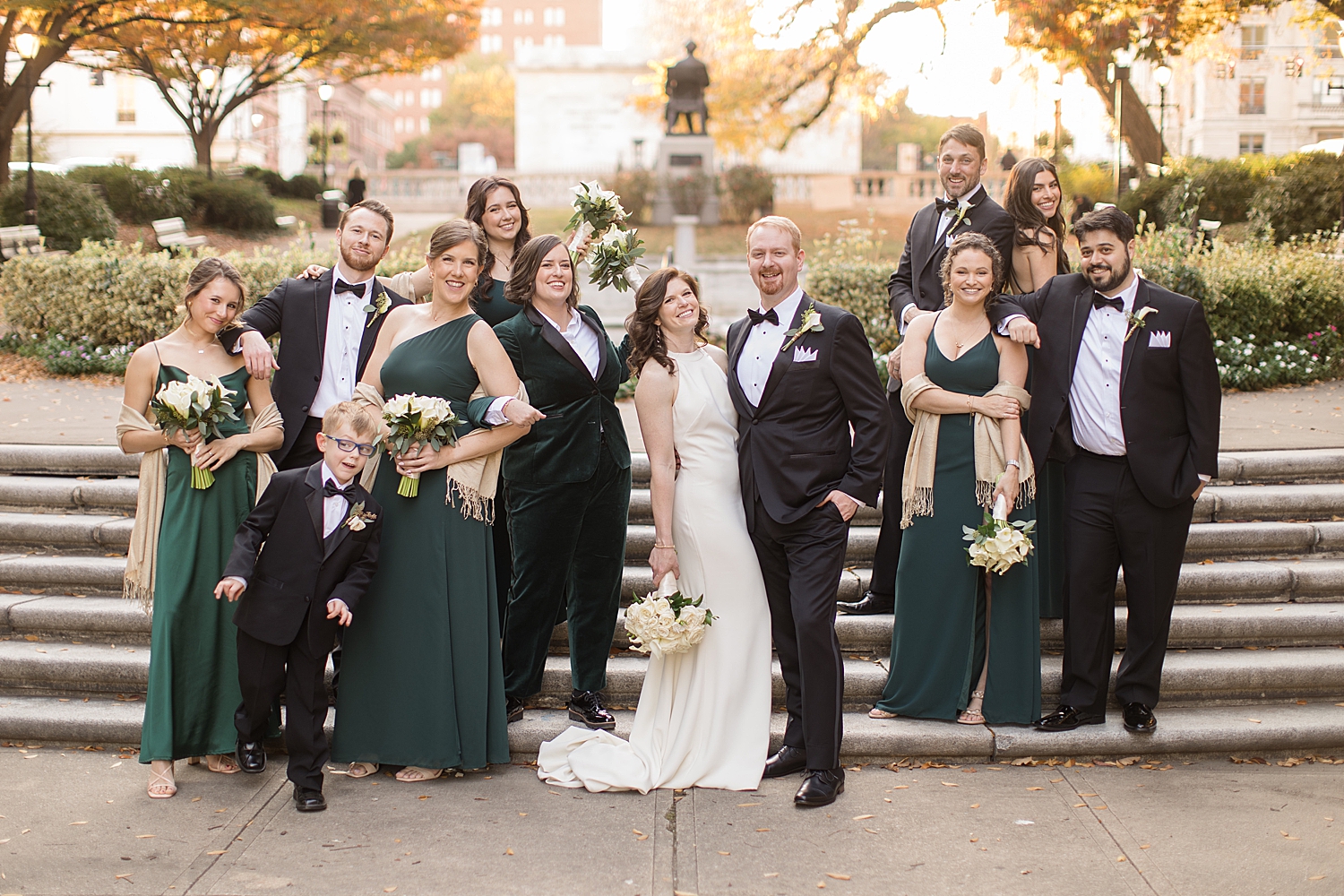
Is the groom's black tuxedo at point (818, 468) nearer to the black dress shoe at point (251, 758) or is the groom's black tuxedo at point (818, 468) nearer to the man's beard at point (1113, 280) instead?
the man's beard at point (1113, 280)

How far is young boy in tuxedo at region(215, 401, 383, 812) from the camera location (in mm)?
4477

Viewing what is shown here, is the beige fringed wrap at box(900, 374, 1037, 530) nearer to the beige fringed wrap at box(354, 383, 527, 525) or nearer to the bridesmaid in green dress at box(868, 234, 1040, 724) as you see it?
the bridesmaid in green dress at box(868, 234, 1040, 724)

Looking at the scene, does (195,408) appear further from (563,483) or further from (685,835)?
(685,835)

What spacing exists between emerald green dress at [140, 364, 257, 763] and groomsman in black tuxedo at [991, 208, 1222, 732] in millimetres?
3562

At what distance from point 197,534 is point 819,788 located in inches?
112

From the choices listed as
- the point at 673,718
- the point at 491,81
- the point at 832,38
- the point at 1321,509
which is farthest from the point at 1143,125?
the point at 491,81

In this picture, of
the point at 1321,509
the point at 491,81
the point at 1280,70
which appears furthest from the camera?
the point at 491,81

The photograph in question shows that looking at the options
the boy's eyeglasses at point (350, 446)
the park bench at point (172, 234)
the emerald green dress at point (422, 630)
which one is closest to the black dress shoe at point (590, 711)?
the emerald green dress at point (422, 630)

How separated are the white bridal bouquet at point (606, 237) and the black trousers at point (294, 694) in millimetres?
2074

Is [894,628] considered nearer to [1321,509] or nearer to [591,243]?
[591,243]

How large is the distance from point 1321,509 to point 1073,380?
2.74m

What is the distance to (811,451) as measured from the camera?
455 centimetres

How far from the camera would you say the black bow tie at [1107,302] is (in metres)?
5.00

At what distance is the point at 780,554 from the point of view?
471 cm
